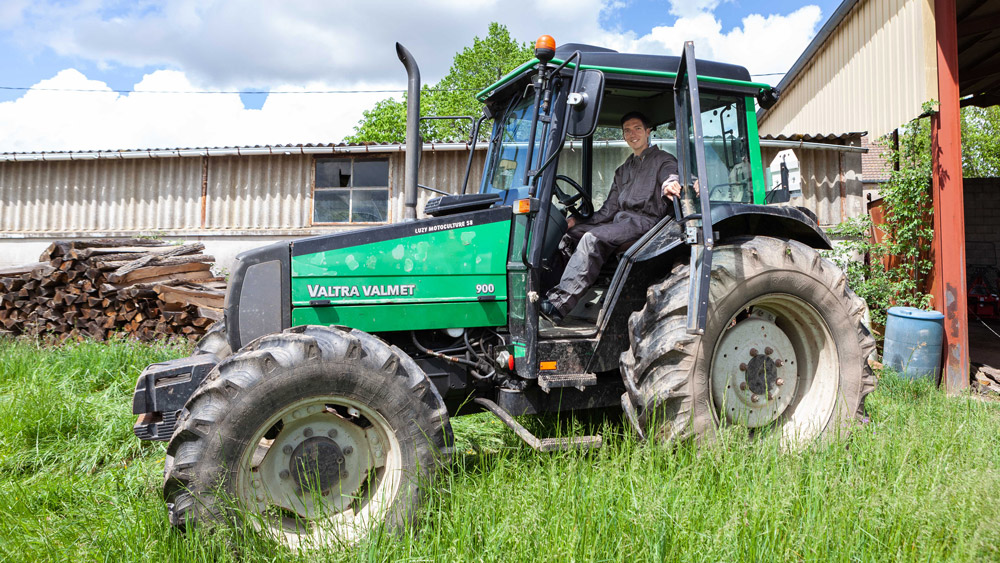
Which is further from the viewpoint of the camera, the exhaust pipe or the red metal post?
the red metal post

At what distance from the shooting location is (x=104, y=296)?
7.93 metres

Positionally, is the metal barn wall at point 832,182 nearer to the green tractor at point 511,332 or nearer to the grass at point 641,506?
the green tractor at point 511,332

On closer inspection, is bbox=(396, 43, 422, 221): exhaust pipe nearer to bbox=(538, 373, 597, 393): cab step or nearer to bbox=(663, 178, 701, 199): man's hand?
bbox=(538, 373, 597, 393): cab step

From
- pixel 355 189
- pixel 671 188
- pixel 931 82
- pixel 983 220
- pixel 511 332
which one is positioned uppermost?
pixel 931 82

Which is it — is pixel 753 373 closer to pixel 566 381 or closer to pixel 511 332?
pixel 566 381

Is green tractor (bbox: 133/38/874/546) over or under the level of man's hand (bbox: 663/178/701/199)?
under

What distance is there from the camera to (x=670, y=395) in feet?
10.2

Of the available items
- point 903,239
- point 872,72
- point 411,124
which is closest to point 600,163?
point 411,124

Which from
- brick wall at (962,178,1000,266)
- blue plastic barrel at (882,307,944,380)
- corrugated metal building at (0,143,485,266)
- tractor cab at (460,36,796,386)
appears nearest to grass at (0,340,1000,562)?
tractor cab at (460,36,796,386)

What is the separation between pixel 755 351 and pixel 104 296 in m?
7.95

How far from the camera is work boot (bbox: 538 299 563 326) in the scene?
3502 millimetres

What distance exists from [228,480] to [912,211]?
7685 mm

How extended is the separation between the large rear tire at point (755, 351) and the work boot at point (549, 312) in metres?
0.43

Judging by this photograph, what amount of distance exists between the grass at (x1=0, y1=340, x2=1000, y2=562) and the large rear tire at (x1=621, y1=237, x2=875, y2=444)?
0.21m
